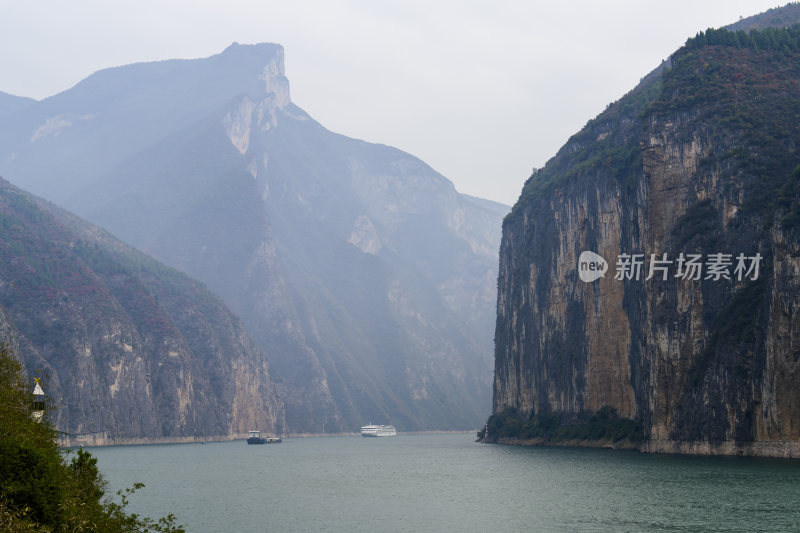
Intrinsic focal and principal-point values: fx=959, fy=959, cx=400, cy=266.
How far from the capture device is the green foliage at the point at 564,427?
395 feet

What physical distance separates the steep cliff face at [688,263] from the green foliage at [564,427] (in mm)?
1933

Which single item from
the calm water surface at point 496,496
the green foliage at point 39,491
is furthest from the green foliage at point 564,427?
the green foliage at point 39,491

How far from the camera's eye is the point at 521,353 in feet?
525

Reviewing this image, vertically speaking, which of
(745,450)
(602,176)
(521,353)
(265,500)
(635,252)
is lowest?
(265,500)

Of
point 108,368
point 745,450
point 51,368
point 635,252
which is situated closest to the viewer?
point 745,450

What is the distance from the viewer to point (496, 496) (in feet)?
241

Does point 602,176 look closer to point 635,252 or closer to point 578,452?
point 635,252

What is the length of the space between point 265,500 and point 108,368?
433 feet

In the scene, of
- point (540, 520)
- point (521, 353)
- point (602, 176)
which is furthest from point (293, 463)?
point (540, 520)

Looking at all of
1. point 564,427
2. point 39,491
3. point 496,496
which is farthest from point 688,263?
point 39,491

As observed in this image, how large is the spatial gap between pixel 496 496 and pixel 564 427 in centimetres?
6739

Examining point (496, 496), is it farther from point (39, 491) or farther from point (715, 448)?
point (39, 491)

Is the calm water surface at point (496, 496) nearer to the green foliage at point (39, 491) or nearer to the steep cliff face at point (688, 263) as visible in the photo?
the steep cliff face at point (688, 263)

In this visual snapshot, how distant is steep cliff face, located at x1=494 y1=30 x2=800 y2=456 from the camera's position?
85.3 metres
